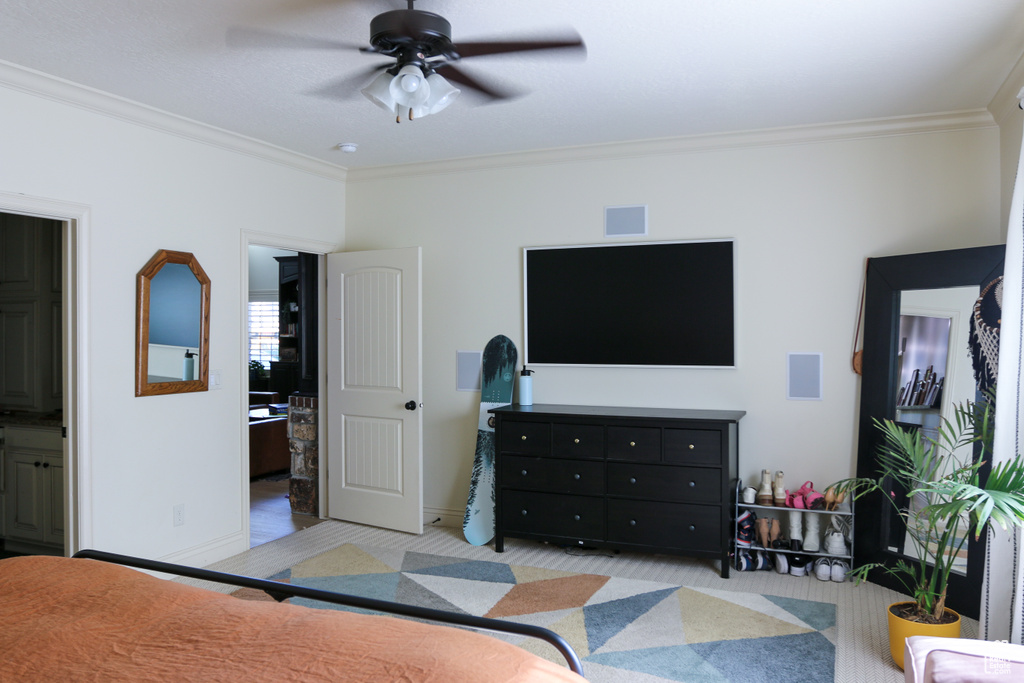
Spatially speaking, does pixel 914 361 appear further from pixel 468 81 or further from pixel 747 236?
pixel 468 81

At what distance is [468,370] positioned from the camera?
4832 mm

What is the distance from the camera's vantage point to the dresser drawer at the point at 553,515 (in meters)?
4.07

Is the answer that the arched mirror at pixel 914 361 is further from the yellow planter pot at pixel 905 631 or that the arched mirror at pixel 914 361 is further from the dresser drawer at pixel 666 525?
the dresser drawer at pixel 666 525

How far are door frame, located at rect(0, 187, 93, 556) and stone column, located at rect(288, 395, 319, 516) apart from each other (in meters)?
1.89

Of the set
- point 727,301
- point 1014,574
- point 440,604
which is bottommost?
point 440,604

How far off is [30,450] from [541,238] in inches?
134

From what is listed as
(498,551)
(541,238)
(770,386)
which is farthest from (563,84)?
(498,551)

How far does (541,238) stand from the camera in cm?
464

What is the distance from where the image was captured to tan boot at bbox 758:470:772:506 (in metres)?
3.93

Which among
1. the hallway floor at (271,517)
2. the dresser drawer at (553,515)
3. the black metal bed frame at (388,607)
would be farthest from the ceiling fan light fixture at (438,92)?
the hallway floor at (271,517)

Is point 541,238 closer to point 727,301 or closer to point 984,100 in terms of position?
point 727,301

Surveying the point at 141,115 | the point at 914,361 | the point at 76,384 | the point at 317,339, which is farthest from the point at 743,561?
the point at 141,115

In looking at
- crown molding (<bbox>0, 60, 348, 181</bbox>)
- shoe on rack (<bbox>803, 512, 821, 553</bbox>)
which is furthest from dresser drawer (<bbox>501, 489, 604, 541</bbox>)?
crown molding (<bbox>0, 60, 348, 181</bbox>)

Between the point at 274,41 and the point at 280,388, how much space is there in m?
5.53
